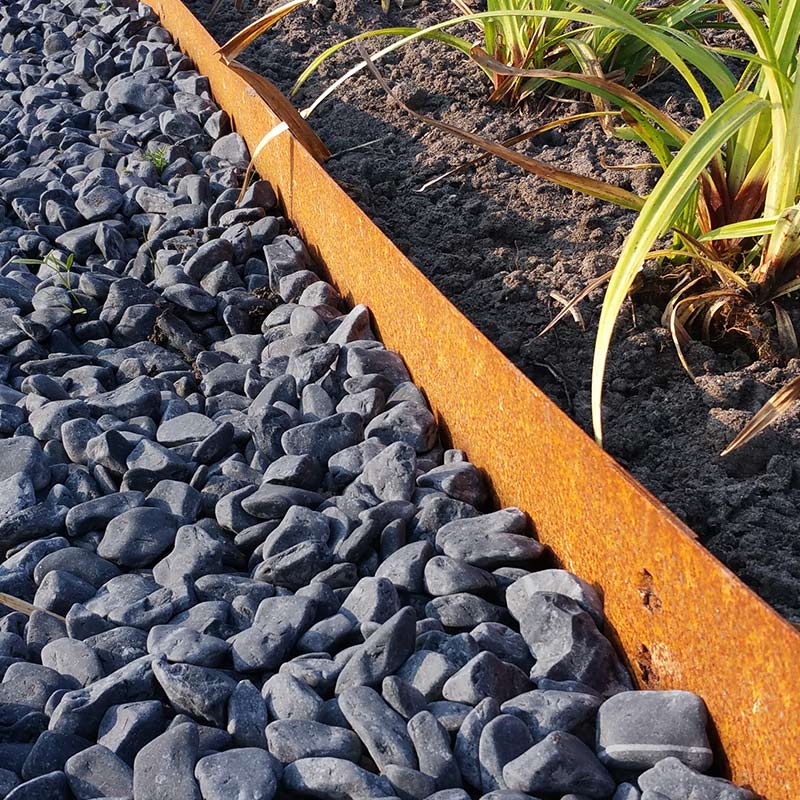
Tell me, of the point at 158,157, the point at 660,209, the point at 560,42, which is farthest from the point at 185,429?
the point at 560,42

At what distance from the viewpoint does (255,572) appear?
1294mm

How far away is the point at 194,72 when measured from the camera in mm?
2779

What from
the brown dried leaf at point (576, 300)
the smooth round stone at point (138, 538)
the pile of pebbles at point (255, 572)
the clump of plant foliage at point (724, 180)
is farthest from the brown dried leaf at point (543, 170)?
the smooth round stone at point (138, 538)

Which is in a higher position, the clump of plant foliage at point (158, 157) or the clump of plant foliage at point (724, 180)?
the clump of plant foliage at point (158, 157)

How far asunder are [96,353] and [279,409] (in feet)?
1.48

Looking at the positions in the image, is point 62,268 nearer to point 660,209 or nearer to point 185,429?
point 185,429

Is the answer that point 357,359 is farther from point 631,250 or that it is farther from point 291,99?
point 291,99

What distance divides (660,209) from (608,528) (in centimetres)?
40

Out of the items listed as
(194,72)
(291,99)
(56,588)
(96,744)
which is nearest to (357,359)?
(56,588)

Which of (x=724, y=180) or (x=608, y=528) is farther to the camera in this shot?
(x=724, y=180)

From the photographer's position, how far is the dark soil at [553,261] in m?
1.27

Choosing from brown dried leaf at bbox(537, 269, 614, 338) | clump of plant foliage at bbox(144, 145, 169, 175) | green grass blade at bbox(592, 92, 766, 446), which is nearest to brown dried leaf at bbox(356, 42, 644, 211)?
brown dried leaf at bbox(537, 269, 614, 338)

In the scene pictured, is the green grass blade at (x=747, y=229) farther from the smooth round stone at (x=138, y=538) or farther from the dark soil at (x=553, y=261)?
the smooth round stone at (x=138, y=538)

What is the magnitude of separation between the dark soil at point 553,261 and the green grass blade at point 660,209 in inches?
8.1
